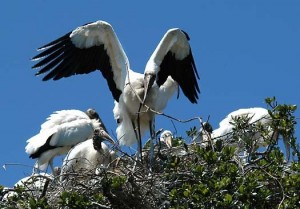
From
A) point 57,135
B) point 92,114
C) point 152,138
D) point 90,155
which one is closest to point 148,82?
point 152,138

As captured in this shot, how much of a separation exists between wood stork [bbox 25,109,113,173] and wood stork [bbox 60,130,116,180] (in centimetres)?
244

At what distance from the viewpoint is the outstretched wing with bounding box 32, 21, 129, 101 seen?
14664mm

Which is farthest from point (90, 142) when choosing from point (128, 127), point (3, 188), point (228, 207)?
point (228, 207)

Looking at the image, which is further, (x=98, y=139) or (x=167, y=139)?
(x=98, y=139)

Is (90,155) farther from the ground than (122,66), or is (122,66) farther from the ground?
(122,66)

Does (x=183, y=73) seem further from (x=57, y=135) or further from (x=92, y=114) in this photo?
(x=92, y=114)

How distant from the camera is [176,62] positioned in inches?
594

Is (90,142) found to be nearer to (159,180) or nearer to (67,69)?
(67,69)

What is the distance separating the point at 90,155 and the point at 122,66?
1096mm

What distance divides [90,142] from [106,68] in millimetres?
972

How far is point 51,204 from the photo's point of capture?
12062 mm

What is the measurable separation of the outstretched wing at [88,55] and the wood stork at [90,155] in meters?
0.58

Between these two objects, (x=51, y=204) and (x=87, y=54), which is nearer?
(x=51, y=204)

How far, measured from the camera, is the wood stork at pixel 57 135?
57.9ft
